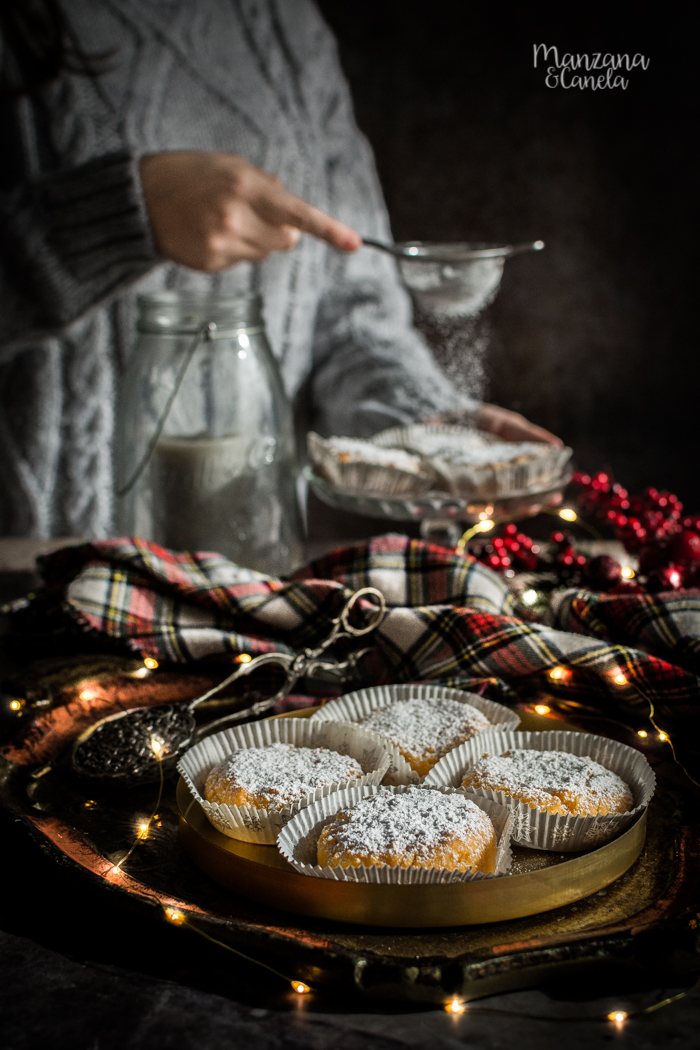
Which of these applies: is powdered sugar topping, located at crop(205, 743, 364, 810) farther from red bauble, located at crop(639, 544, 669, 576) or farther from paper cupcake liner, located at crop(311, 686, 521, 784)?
red bauble, located at crop(639, 544, 669, 576)

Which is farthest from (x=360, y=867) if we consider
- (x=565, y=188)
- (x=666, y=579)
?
(x=565, y=188)

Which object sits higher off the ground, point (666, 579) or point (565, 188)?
point (565, 188)

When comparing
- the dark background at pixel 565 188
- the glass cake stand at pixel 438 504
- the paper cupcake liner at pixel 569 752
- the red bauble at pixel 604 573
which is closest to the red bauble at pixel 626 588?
the red bauble at pixel 604 573

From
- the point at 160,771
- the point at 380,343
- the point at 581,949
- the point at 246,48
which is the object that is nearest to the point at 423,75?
the point at 246,48

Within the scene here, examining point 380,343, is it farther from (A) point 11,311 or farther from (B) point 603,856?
(B) point 603,856

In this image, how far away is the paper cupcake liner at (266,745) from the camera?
19.6 inches

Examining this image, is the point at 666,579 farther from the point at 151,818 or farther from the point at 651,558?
the point at 151,818

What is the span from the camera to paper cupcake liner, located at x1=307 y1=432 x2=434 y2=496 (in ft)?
3.28

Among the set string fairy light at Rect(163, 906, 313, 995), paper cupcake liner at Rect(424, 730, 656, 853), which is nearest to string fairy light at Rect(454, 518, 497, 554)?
paper cupcake liner at Rect(424, 730, 656, 853)

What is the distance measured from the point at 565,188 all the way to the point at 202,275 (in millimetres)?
698

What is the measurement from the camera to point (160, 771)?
1.92ft

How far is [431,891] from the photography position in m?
0.43

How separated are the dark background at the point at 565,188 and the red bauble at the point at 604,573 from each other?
890mm

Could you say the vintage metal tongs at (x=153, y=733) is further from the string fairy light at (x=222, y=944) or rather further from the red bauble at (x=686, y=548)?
the red bauble at (x=686, y=548)
